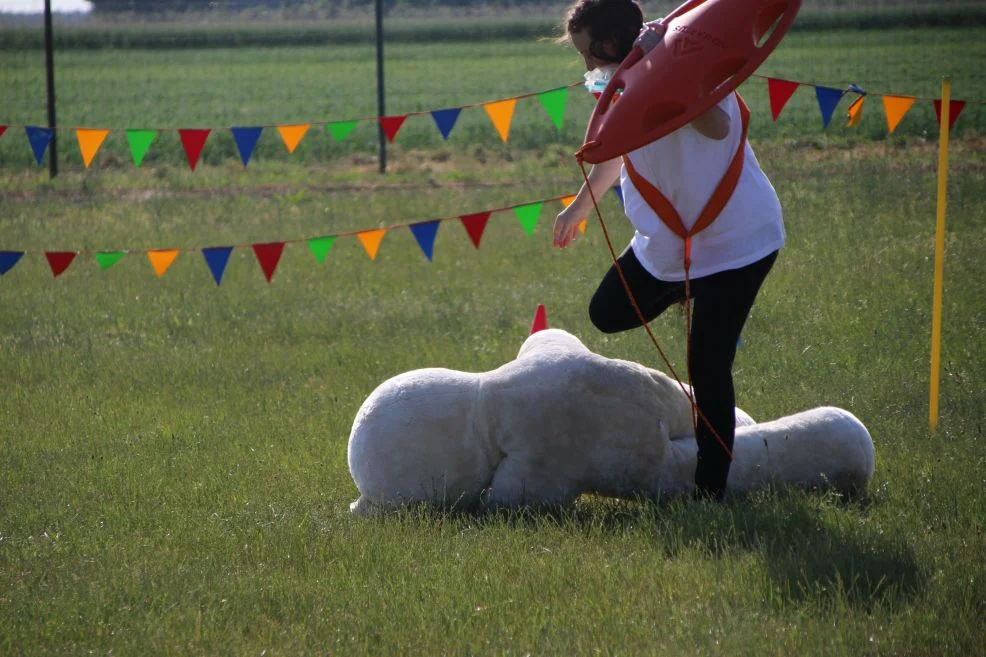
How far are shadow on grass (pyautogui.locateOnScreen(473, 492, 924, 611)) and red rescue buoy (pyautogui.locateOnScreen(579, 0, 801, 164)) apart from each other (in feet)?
4.36

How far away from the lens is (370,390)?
277 inches

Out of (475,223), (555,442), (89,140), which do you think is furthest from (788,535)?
(89,140)

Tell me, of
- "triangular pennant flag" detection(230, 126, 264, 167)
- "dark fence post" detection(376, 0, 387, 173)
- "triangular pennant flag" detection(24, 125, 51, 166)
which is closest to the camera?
"triangular pennant flag" detection(230, 126, 264, 167)

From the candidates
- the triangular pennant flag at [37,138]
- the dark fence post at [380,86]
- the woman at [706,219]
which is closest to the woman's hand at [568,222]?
the woman at [706,219]

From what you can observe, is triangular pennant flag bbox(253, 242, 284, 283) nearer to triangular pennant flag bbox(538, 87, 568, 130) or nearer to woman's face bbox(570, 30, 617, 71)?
triangular pennant flag bbox(538, 87, 568, 130)

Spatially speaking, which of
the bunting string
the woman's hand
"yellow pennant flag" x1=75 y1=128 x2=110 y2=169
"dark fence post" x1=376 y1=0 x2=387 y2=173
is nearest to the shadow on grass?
the woman's hand

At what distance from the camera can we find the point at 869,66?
21875 mm

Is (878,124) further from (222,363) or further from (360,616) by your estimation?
(360,616)

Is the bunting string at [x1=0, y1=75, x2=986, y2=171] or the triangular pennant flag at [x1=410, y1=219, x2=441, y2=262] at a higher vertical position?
the bunting string at [x1=0, y1=75, x2=986, y2=171]

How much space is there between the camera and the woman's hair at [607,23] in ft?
14.8

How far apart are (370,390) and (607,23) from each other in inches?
123

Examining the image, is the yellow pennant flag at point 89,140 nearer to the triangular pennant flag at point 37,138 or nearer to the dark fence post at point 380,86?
the triangular pennant flag at point 37,138

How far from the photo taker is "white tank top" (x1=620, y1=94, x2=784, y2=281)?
14.7ft

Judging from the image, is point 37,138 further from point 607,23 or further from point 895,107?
point 895,107
